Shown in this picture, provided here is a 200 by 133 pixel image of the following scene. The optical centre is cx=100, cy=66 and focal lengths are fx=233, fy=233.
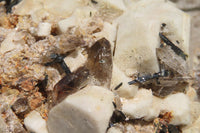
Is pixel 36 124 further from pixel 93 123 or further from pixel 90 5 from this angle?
pixel 90 5

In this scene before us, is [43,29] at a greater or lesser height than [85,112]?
greater

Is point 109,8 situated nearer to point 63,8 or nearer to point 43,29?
point 63,8

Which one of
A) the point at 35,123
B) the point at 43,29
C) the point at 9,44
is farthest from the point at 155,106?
the point at 9,44

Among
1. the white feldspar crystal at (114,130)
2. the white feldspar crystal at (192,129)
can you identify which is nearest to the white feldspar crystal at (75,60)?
the white feldspar crystal at (114,130)

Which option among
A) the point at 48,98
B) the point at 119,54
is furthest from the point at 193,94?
the point at 48,98

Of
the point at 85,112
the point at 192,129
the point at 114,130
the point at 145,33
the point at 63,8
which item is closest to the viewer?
the point at 85,112

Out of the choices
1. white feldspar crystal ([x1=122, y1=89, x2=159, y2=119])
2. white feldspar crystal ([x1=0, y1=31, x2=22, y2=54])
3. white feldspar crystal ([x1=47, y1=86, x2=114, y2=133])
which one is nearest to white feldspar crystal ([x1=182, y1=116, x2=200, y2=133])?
white feldspar crystal ([x1=122, y1=89, x2=159, y2=119])
